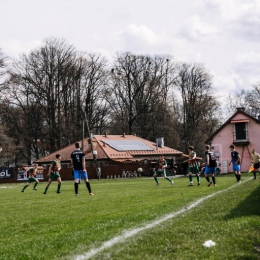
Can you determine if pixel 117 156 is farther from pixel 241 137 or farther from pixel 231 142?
pixel 241 137

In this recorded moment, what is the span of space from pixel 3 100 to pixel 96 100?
1731 centimetres

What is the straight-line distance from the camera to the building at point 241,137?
62.2m

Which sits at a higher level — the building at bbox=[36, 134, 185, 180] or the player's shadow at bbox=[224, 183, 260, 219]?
the building at bbox=[36, 134, 185, 180]

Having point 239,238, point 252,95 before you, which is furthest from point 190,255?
point 252,95

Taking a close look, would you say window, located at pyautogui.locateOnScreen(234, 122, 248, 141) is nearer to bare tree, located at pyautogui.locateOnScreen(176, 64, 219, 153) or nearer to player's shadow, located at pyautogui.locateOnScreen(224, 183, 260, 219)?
bare tree, located at pyautogui.locateOnScreen(176, 64, 219, 153)

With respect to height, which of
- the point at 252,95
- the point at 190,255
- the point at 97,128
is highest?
the point at 252,95

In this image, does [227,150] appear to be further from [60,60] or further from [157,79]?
[60,60]

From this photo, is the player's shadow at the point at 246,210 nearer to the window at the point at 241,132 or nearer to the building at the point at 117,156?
the building at the point at 117,156

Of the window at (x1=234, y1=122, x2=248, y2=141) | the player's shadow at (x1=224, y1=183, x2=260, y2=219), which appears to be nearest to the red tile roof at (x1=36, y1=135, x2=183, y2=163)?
the window at (x1=234, y1=122, x2=248, y2=141)

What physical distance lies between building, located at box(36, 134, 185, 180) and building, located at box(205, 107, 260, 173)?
27.7 feet

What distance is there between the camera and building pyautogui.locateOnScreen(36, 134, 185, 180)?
2299 inches

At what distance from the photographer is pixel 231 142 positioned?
63125mm

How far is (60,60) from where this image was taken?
64.1 metres

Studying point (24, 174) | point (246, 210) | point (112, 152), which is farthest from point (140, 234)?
point (112, 152)
